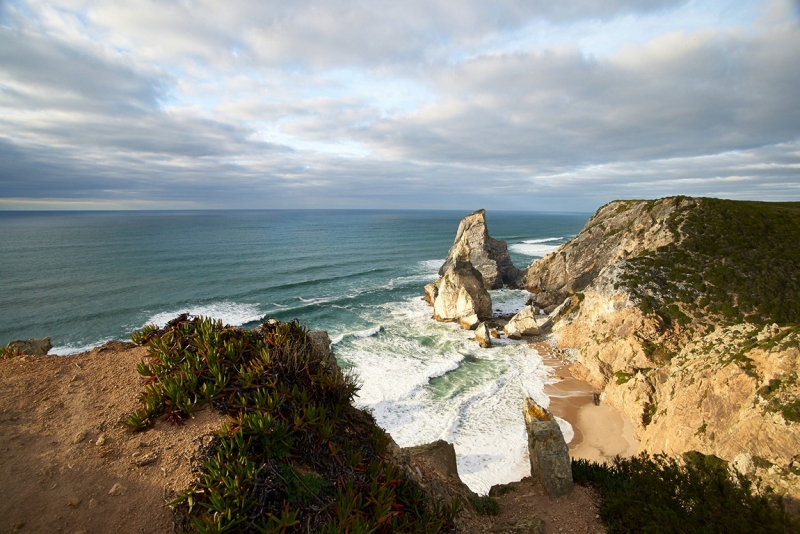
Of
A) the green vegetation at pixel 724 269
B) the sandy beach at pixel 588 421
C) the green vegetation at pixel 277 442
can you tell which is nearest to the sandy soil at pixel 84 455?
the green vegetation at pixel 277 442

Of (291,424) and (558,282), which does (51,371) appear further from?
(558,282)

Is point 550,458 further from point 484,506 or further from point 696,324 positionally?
point 696,324

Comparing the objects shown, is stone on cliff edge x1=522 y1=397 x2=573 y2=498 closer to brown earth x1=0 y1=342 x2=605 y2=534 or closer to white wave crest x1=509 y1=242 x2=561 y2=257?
brown earth x1=0 y1=342 x2=605 y2=534

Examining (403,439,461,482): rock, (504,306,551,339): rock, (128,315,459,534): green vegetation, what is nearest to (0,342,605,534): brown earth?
(128,315,459,534): green vegetation

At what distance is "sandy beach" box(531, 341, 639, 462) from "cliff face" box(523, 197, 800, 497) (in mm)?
762

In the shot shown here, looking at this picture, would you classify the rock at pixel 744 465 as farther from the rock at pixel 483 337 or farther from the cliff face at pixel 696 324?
the rock at pixel 483 337

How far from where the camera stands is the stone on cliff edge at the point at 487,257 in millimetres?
47594

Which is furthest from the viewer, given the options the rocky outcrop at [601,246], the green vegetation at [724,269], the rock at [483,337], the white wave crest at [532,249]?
the white wave crest at [532,249]

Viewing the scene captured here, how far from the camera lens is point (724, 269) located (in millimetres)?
24484

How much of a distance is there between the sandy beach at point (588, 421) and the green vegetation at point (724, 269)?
6930 mm

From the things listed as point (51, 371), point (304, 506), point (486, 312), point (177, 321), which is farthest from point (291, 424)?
point (486, 312)

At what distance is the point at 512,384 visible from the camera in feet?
74.0

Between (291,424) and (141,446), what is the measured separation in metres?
2.61

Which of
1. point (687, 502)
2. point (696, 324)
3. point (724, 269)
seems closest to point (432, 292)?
point (696, 324)
